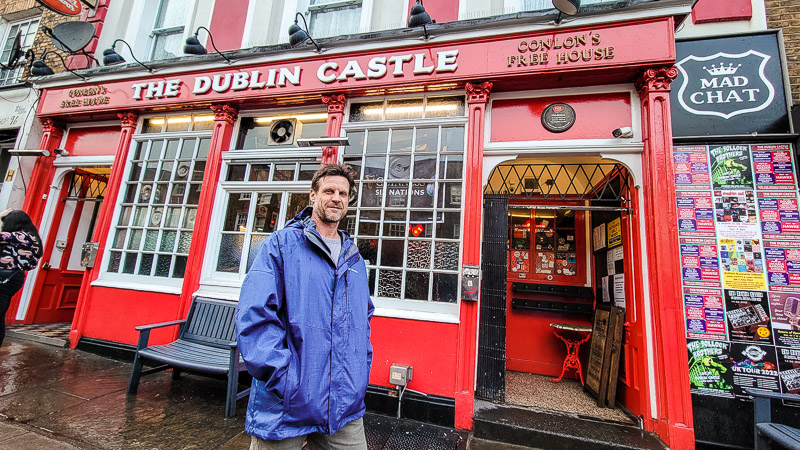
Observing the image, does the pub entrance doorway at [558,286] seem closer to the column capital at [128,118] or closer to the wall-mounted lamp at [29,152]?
the column capital at [128,118]

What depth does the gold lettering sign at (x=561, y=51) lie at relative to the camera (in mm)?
3740

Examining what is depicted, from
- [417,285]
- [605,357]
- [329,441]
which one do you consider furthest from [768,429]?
[329,441]

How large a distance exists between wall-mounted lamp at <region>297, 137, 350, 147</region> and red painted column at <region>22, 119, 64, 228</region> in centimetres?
572

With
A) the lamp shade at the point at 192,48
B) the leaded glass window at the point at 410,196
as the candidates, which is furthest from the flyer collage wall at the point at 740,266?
the lamp shade at the point at 192,48

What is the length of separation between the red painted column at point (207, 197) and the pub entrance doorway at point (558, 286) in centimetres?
418

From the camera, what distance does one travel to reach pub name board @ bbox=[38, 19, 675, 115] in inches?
145

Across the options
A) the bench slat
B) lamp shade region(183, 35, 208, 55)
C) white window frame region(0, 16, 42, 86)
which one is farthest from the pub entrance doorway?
white window frame region(0, 16, 42, 86)

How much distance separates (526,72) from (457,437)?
13.7 ft

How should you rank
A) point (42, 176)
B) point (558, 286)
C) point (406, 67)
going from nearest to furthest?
point (406, 67), point (558, 286), point (42, 176)

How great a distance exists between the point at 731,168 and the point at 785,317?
1.65 metres

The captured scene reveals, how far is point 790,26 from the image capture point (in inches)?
160

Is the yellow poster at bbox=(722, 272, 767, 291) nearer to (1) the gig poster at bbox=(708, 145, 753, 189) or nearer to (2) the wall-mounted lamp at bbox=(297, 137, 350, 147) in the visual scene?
(1) the gig poster at bbox=(708, 145, 753, 189)

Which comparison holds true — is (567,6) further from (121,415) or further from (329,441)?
(121,415)

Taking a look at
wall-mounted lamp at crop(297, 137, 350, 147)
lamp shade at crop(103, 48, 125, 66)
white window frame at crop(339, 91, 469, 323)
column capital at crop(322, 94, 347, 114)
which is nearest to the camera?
white window frame at crop(339, 91, 469, 323)
